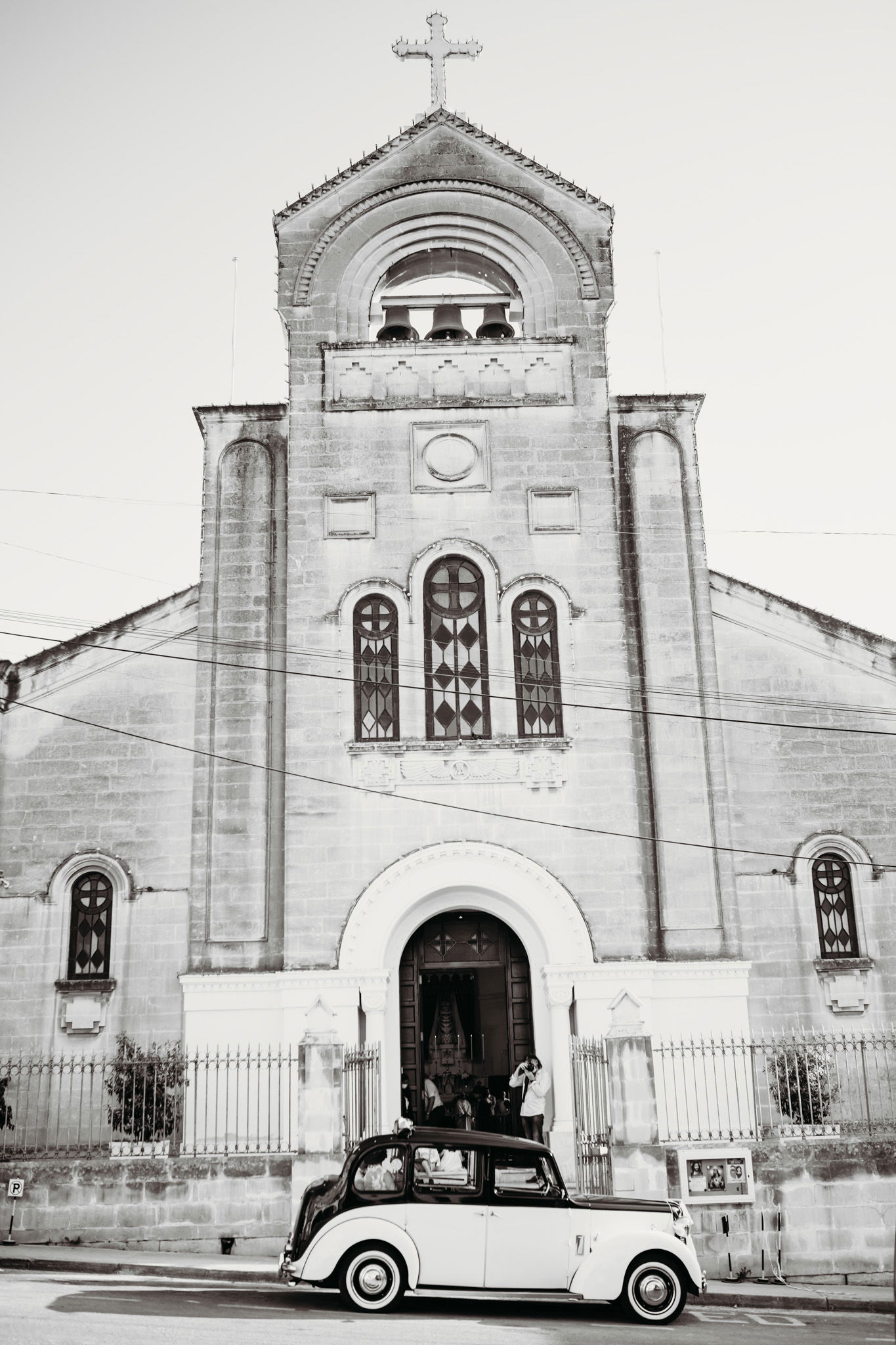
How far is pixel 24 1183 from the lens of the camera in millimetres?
16984

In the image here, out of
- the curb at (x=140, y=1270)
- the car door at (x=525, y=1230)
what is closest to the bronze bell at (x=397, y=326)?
the car door at (x=525, y=1230)

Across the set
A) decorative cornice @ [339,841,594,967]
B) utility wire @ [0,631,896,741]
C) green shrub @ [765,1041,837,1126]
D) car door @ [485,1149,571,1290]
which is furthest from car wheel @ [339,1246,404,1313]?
utility wire @ [0,631,896,741]

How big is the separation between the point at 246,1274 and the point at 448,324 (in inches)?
598

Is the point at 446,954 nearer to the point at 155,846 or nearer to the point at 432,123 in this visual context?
the point at 155,846

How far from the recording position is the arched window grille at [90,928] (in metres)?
21.1

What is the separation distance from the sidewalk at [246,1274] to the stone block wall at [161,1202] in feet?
1.32

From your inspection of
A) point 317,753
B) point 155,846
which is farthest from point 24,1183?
point 317,753

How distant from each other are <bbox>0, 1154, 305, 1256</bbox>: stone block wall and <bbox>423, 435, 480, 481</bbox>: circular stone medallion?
421 inches

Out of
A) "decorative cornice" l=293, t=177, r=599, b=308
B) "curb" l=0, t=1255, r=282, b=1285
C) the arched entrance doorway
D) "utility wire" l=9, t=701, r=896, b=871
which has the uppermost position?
"decorative cornice" l=293, t=177, r=599, b=308

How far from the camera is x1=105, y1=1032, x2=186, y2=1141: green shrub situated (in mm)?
19234

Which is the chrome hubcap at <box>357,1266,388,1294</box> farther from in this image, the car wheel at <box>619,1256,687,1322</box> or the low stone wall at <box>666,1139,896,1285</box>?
the low stone wall at <box>666,1139,896,1285</box>

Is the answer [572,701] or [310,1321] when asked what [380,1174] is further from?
A: [572,701]

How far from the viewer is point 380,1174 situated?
524 inches

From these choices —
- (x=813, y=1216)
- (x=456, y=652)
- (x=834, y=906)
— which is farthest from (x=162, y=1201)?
(x=834, y=906)
